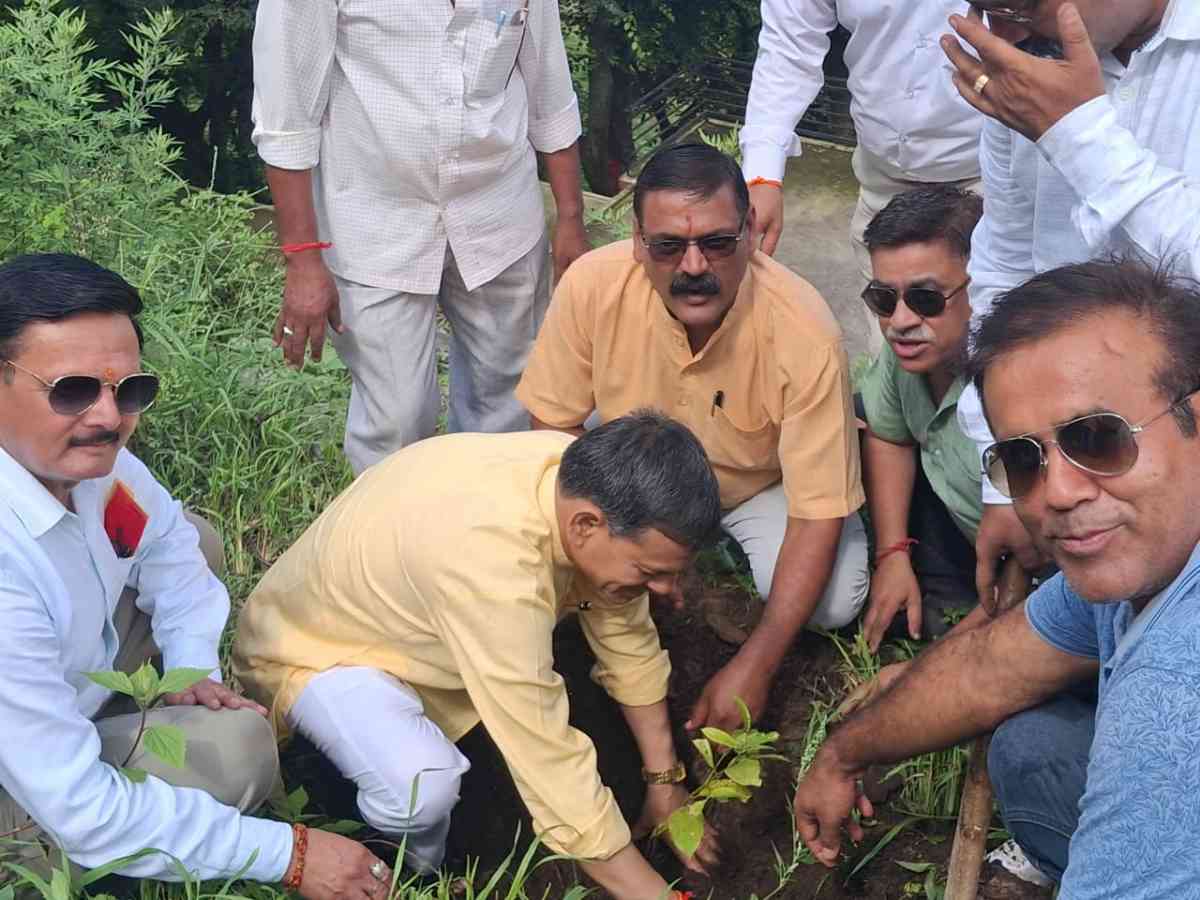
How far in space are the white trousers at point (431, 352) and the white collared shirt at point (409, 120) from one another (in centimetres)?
9

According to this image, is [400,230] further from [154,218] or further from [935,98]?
[154,218]

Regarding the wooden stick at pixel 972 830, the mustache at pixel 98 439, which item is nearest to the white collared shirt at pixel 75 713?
the mustache at pixel 98 439

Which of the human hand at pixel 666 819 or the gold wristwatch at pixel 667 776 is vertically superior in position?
the gold wristwatch at pixel 667 776

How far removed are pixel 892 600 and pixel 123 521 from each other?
6.36 feet

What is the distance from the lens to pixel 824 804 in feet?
8.96

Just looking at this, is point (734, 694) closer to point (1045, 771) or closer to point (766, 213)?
point (1045, 771)

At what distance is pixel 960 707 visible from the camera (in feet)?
8.59

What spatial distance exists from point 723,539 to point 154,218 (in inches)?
100

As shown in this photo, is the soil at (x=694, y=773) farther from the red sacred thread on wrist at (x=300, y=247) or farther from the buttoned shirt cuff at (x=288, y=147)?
the buttoned shirt cuff at (x=288, y=147)

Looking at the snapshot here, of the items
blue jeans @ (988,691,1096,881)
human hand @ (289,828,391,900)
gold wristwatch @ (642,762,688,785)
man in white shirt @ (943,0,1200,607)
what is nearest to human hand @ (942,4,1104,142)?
man in white shirt @ (943,0,1200,607)

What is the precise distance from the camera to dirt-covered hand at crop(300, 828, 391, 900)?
8.59 ft

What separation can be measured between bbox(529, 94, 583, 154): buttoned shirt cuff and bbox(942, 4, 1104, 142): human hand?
5.71ft

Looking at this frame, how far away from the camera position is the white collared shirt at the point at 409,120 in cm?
336

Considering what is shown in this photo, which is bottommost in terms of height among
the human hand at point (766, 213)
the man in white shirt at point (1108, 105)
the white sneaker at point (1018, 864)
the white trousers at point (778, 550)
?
the white sneaker at point (1018, 864)
